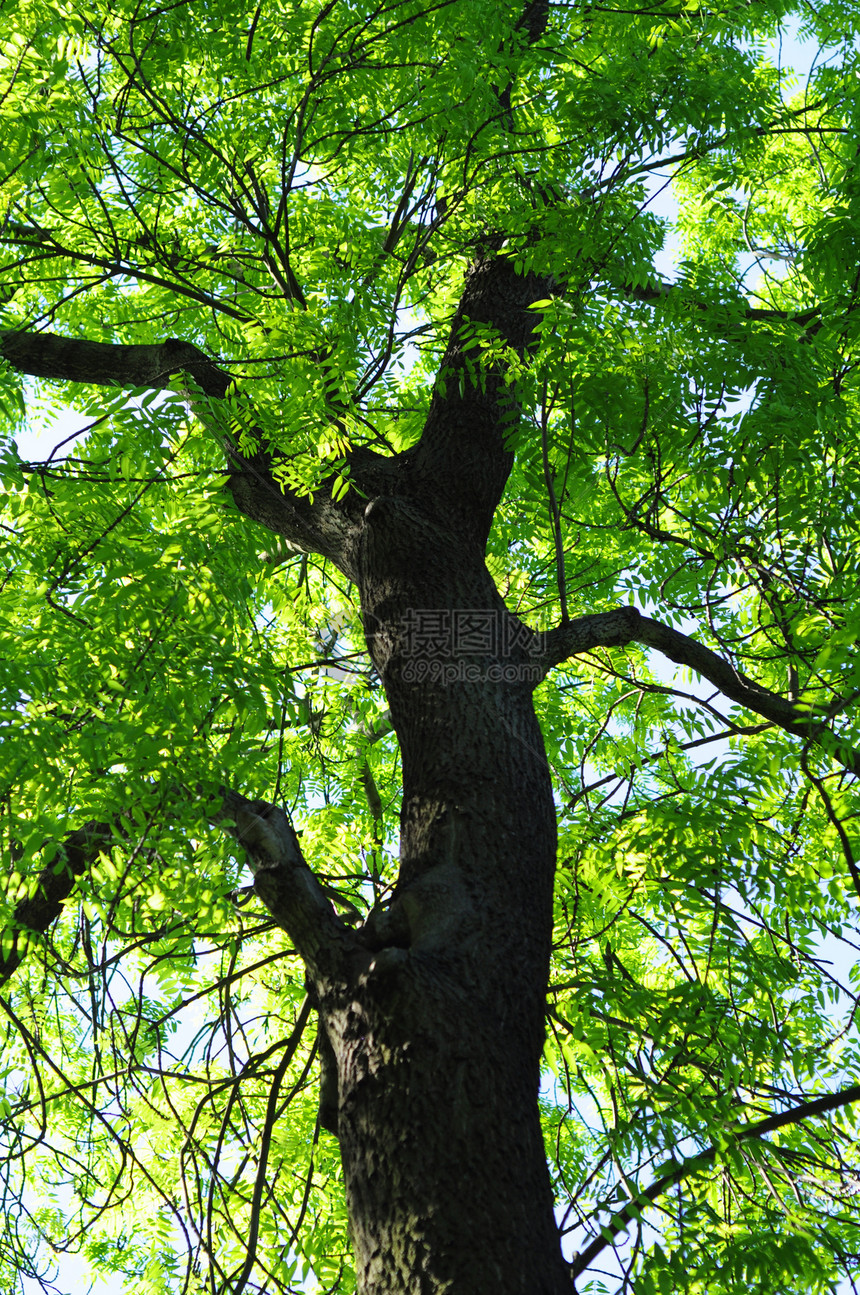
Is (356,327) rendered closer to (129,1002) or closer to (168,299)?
(168,299)

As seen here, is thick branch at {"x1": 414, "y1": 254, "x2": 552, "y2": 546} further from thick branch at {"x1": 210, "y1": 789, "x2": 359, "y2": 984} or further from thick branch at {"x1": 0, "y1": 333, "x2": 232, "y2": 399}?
thick branch at {"x1": 210, "y1": 789, "x2": 359, "y2": 984}

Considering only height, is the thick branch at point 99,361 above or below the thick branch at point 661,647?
above

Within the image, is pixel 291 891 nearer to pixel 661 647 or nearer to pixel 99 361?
pixel 661 647

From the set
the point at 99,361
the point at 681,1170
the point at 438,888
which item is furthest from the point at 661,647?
the point at 99,361

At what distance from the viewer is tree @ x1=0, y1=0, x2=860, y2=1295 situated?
234cm

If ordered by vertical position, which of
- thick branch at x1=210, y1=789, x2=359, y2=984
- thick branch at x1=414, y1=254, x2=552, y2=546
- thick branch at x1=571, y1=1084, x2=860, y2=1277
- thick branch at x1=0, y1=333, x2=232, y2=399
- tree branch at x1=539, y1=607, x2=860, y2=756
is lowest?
thick branch at x1=571, y1=1084, x2=860, y2=1277

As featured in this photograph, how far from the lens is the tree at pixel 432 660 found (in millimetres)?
2338

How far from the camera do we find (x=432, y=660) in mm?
3232

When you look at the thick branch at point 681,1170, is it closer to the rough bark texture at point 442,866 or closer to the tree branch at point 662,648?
the rough bark texture at point 442,866

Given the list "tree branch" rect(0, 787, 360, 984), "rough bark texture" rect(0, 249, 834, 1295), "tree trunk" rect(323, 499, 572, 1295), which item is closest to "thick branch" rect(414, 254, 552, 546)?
"rough bark texture" rect(0, 249, 834, 1295)

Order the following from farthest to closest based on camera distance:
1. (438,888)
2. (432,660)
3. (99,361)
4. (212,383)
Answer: (99,361), (212,383), (432,660), (438,888)

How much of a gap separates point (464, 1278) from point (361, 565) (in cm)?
248

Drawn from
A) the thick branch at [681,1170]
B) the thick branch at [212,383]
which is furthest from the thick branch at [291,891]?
the thick branch at [212,383]

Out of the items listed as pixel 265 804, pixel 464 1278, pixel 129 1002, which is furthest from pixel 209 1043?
pixel 129 1002
